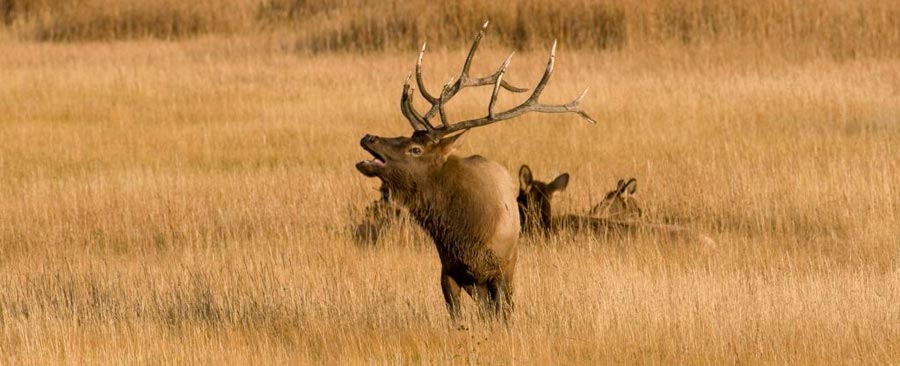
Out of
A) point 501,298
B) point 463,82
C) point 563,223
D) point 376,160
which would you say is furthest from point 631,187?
point 376,160

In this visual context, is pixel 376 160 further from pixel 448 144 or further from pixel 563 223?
pixel 563 223

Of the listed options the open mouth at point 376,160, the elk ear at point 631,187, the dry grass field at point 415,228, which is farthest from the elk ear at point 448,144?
the elk ear at point 631,187

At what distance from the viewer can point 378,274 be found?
873 cm

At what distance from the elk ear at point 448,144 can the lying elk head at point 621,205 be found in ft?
12.0

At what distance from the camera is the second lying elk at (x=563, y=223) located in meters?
9.45

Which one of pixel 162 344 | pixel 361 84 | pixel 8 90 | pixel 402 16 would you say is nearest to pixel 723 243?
pixel 162 344

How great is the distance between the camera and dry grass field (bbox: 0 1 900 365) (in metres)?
6.95


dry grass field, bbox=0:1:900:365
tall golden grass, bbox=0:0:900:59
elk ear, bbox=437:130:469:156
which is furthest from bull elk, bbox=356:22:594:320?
tall golden grass, bbox=0:0:900:59

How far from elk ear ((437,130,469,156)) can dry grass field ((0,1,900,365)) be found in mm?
831

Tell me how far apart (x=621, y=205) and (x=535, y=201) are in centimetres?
124

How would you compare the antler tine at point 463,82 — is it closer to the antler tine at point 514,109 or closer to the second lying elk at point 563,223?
the antler tine at point 514,109

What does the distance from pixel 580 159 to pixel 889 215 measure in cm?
414

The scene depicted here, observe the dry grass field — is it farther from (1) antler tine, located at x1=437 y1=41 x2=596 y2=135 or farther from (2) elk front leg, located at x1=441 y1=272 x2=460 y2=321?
(1) antler tine, located at x1=437 y1=41 x2=596 y2=135

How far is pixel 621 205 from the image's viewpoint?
1058 cm
